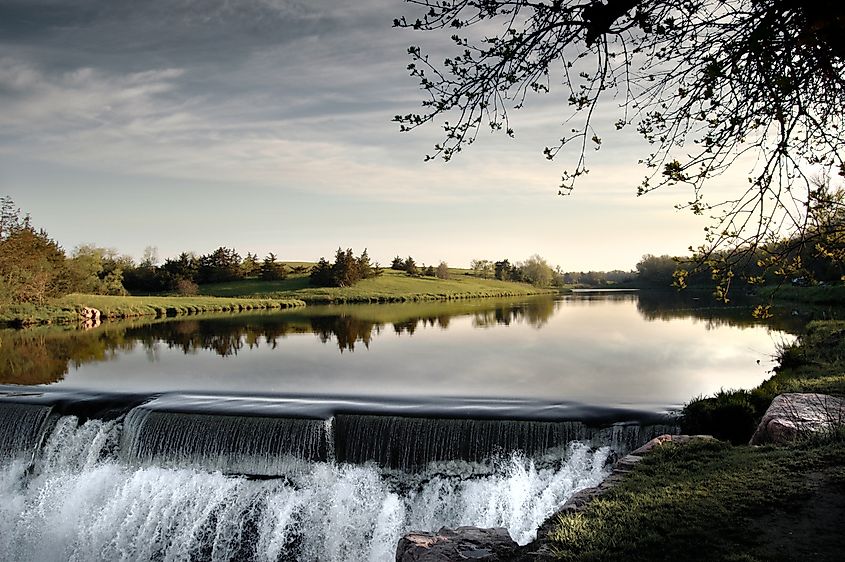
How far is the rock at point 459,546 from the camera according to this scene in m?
4.98

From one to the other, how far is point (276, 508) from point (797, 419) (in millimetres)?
7193

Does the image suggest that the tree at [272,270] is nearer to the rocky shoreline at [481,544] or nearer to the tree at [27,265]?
the tree at [27,265]

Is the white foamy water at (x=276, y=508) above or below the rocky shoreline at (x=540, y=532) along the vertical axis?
below

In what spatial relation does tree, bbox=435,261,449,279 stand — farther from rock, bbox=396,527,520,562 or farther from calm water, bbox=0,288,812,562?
rock, bbox=396,527,520,562

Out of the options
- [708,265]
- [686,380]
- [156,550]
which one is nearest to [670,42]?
[708,265]

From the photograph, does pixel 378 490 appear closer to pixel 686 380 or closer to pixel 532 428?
pixel 532 428

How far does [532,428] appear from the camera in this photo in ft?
31.1

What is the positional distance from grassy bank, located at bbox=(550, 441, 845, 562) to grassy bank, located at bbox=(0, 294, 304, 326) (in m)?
32.5

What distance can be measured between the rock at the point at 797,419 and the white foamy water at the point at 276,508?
7.87ft

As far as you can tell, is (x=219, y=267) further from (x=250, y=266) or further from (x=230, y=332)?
(x=230, y=332)

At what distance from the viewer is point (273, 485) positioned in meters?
9.31

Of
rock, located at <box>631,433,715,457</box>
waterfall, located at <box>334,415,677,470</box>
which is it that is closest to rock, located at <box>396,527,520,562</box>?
rock, located at <box>631,433,715,457</box>

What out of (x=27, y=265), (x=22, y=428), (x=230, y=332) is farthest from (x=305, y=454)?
(x=27, y=265)

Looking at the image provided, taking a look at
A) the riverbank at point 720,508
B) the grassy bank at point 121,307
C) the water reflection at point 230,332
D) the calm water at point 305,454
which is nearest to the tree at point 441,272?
the grassy bank at point 121,307
